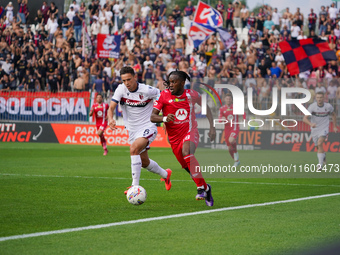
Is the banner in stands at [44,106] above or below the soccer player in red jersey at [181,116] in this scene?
below

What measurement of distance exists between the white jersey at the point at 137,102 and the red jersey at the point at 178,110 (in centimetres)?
97

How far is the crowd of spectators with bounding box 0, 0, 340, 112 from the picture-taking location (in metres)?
28.0

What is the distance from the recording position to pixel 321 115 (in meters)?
17.1

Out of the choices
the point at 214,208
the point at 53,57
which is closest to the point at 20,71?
the point at 53,57

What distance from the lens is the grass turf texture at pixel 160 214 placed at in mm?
6414

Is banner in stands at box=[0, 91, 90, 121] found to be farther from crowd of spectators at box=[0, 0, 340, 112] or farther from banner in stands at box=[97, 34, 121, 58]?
banner in stands at box=[97, 34, 121, 58]

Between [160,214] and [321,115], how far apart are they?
378 inches

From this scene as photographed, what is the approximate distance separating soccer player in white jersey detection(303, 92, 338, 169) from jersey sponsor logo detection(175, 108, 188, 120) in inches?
297

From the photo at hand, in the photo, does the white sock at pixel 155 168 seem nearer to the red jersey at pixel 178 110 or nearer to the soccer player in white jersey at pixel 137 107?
the soccer player in white jersey at pixel 137 107

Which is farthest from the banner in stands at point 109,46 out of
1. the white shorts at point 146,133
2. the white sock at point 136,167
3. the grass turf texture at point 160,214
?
the white sock at point 136,167

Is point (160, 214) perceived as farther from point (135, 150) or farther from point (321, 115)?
point (321, 115)

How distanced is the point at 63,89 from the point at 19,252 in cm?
2464

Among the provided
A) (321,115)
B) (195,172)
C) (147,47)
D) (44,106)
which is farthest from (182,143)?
(147,47)

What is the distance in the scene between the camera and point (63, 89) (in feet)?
98.8
